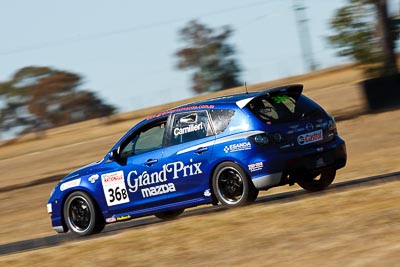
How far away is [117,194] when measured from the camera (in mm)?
13297

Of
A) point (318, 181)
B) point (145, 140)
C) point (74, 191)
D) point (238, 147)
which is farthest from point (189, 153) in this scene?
point (318, 181)

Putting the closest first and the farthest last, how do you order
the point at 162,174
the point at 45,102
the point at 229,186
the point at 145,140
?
the point at 229,186, the point at 162,174, the point at 145,140, the point at 45,102

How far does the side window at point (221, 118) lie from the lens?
12409 millimetres

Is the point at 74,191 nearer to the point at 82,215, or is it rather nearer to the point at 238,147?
the point at 82,215

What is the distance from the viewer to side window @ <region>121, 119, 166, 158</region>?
13.1 m

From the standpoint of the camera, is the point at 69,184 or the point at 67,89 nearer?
the point at 69,184

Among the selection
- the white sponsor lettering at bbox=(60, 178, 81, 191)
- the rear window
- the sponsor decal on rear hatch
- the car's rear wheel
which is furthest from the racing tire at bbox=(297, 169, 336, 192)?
the white sponsor lettering at bbox=(60, 178, 81, 191)

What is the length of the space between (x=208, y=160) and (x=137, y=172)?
123cm

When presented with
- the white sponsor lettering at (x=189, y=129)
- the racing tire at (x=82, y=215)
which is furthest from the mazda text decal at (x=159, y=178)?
the racing tire at (x=82, y=215)

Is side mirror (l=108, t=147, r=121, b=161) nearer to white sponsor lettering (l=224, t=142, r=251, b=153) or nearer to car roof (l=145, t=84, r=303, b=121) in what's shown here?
car roof (l=145, t=84, r=303, b=121)

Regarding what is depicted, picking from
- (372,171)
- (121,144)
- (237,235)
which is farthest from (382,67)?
(237,235)

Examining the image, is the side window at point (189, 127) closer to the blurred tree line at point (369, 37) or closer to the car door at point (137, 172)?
the car door at point (137, 172)

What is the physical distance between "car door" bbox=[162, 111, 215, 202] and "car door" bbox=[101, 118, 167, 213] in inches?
6.9

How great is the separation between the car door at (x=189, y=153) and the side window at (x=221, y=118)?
0.09 m
